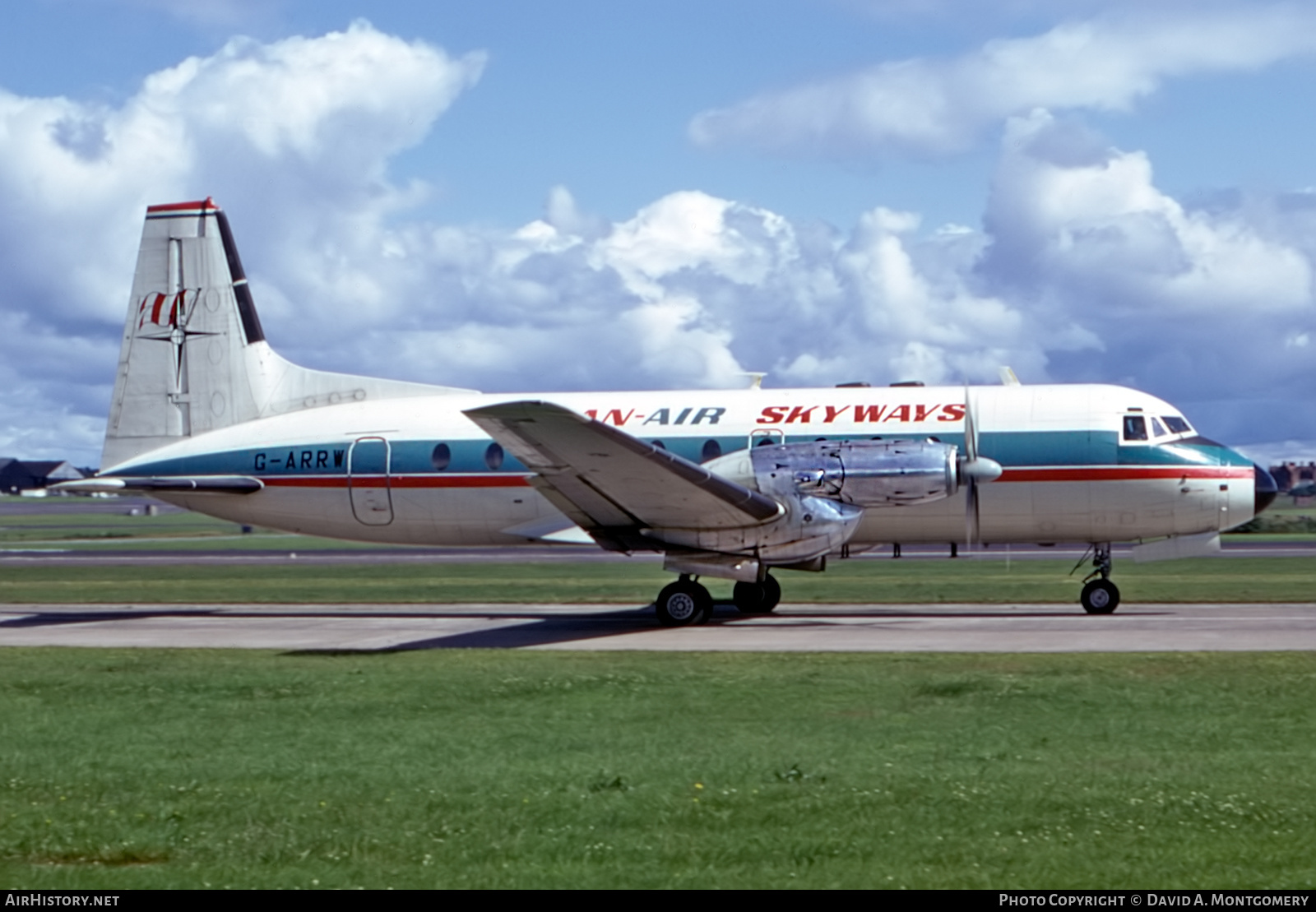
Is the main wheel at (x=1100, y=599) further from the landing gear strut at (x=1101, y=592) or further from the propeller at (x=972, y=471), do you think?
the propeller at (x=972, y=471)

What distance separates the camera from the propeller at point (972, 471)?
2303cm

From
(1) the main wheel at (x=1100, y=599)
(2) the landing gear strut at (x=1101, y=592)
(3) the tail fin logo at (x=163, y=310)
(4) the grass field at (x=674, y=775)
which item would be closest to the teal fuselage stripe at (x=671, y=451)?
(2) the landing gear strut at (x=1101, y=592)

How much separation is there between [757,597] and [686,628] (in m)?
2.93

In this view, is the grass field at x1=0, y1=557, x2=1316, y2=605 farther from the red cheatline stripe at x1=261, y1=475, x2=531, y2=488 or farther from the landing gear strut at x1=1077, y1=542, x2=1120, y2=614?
the red cheatline stripe at x1=261, y1=475, x2=531, y2=488

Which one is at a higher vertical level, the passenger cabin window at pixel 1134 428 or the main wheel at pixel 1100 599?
the passenger cabin window at pixel 1134 428

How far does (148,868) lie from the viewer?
8.55 metres

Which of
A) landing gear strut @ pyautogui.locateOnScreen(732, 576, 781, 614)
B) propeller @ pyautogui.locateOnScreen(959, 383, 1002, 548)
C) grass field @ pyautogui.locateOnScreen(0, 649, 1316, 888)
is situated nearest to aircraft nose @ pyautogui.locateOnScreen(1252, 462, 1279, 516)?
propeller @ pyautogui.locateOnScreen(959, 383, 1002, 548)

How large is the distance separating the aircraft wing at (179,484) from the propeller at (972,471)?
12888mm

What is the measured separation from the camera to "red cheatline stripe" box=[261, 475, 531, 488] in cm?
2545

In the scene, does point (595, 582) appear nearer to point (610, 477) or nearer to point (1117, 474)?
point (610, 477)

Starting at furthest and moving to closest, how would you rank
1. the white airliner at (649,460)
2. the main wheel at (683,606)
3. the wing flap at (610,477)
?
the main wheel at (683,606), the white airliner at (649,460), the wing flap at (610,477)

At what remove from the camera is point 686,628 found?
23328mm

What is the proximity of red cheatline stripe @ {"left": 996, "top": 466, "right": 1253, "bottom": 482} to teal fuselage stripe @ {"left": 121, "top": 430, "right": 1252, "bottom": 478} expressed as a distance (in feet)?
0.26
